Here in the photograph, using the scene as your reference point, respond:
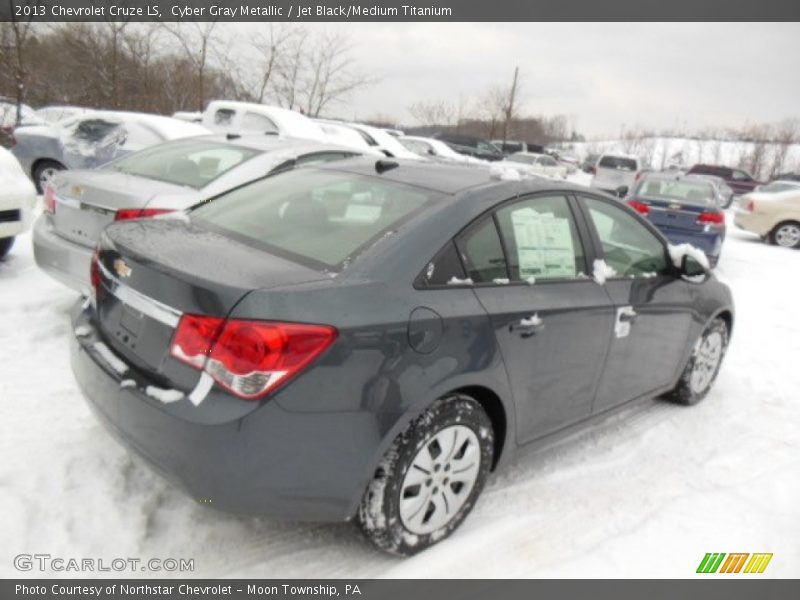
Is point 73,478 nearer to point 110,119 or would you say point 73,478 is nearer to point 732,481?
point 732,481

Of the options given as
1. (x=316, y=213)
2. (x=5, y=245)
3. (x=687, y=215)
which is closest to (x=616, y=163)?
(x=687, y=215)

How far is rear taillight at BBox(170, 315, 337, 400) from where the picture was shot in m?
2.06

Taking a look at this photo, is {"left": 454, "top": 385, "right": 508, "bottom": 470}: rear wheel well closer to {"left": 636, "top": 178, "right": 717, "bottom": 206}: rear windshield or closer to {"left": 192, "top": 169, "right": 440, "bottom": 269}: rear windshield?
{"left": 192, "top": 169, "right": 440, "bottom": 269}: rear windshield

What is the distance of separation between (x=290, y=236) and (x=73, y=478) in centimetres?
147

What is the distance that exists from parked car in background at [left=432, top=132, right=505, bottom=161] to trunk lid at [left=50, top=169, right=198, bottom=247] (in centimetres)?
2219

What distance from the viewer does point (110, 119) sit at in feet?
27.8

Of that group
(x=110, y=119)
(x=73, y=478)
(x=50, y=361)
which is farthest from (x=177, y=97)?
(x=73, y=478)

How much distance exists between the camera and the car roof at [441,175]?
9.70 feet

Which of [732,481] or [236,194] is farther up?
[236,194]

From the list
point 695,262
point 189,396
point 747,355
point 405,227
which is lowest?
point 747,355

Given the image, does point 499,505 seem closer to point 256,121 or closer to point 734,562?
point 734,562

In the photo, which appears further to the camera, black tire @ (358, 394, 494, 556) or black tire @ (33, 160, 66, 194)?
black tire @ (33, 160, 66, 194)

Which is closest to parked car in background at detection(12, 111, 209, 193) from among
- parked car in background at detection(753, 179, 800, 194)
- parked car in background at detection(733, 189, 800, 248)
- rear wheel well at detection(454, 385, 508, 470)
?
rear wheel well at detection(454, 385, 508, 470)

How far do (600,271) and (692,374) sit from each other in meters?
1.57
